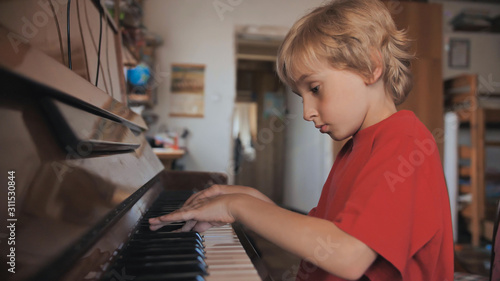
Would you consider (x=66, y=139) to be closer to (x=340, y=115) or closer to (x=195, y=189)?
(x=340, y=115)

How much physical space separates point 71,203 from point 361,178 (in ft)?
1.54

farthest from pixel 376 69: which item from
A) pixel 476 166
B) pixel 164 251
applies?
pixel 476 166

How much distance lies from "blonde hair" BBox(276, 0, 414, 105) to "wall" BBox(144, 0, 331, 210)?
3.07m

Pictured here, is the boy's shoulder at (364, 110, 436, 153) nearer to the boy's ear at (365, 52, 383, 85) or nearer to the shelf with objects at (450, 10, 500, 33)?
the boy's ear at (365, 52, 383, 85)

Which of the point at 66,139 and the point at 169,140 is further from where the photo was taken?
the point at 169,140

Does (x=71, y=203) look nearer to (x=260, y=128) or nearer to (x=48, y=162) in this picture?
(x=48, y=162)

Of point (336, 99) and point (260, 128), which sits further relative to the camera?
point (260, 128)

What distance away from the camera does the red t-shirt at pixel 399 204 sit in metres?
0.56

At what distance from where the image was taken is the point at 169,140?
332cm

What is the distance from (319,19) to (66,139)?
60cm

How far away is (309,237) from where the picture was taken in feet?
1.86

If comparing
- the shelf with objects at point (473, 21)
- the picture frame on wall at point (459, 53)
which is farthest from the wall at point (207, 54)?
the shelf with objects at point (473, 21)

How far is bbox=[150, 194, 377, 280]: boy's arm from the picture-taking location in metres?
0.55

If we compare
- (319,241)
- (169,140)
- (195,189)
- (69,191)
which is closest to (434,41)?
(169,140)
